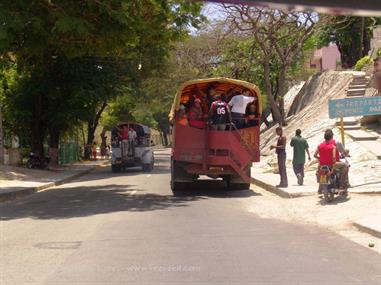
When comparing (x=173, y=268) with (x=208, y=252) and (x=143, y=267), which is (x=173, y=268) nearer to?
(x=143, y=267)

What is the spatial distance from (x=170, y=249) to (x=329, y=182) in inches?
249

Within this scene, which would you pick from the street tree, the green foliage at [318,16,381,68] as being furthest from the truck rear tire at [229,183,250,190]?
the green foliage at [318,16,381,68]

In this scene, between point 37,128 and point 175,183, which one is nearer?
point 175,183

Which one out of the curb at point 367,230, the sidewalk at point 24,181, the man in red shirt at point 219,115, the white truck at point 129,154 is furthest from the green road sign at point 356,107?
the white truck at point 129,154

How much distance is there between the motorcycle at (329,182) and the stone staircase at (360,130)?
20.8ft

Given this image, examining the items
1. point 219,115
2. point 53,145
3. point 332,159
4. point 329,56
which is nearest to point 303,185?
point 219,115

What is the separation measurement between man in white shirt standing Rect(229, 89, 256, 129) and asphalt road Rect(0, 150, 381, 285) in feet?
10.7

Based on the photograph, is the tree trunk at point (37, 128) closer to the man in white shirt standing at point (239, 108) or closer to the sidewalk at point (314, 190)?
the sidewalk at point (314, 190)

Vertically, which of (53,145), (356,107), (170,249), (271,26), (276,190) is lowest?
(170,249)

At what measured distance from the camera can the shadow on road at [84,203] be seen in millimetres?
13961

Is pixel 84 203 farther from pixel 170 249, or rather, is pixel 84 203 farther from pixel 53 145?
pixel 53 145

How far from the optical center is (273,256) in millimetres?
8391

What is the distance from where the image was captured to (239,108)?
57.4 ft

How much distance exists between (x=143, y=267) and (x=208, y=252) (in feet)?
4.19
